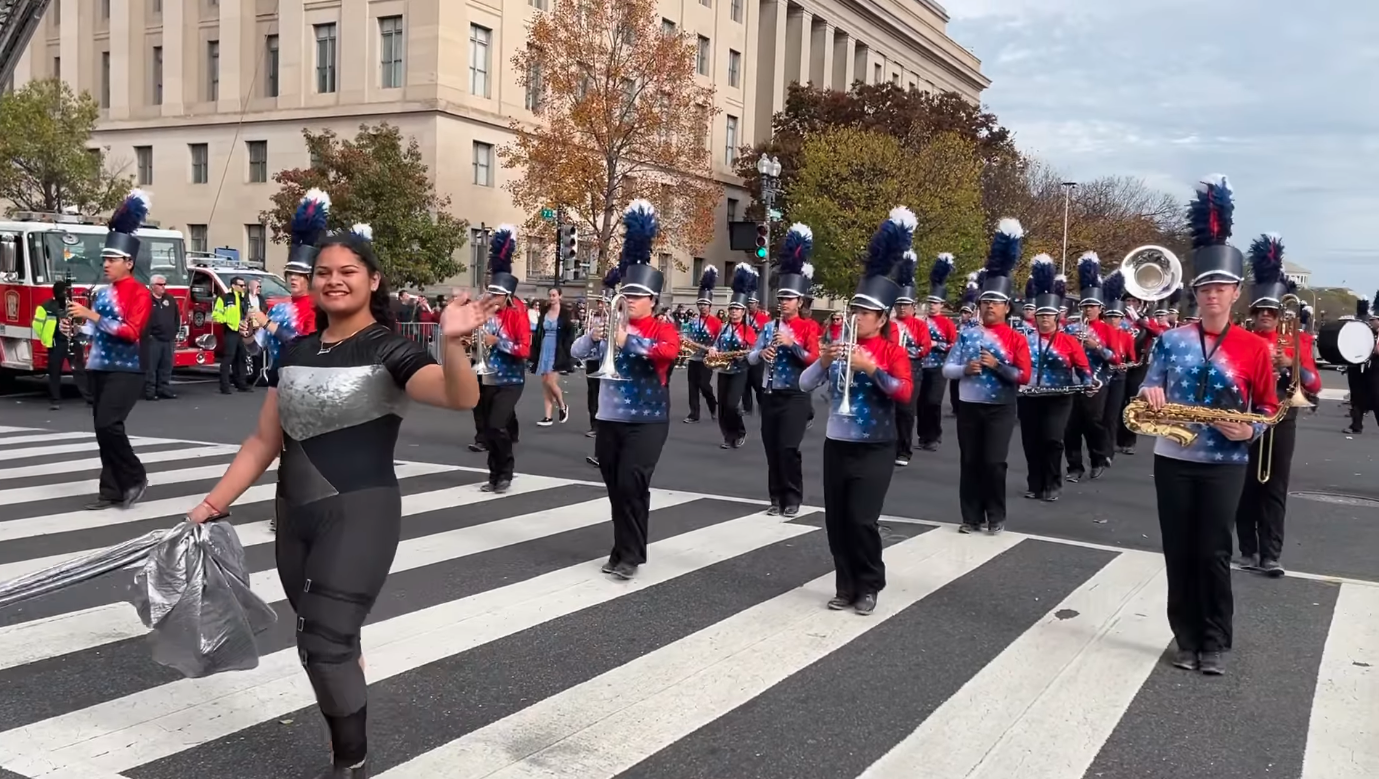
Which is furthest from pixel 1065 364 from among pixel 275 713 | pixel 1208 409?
pixel 275 713

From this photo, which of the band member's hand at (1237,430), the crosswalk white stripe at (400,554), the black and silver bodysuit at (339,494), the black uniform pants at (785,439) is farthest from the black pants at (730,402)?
the black and silver bodysuit at (339,494)

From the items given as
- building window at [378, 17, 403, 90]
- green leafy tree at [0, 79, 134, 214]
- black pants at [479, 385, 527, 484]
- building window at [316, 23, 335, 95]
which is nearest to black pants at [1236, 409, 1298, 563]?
black pants at [479, 385, 527, 484]

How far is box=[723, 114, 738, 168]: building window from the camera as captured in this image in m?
56.6

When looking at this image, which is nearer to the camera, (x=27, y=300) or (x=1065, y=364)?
(x=1065, y=364)

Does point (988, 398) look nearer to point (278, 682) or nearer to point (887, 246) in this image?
point (887, 246)

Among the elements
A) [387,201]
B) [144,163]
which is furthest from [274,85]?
[387,201]

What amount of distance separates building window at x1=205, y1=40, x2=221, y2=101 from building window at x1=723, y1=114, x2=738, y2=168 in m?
23.5

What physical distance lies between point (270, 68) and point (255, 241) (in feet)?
21.6

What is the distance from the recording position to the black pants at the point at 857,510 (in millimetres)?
6625

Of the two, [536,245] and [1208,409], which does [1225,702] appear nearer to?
[1208,409]

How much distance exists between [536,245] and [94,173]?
1449 centimetres

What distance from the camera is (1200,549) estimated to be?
5.73 meters

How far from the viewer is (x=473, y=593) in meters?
6.76

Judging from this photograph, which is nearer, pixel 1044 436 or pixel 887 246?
pixel 887 246
